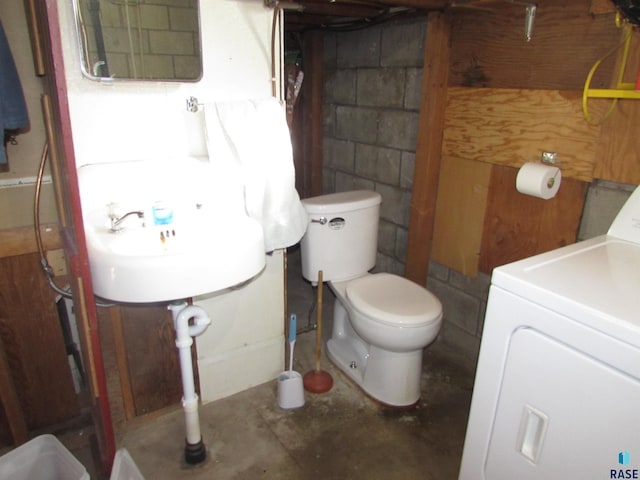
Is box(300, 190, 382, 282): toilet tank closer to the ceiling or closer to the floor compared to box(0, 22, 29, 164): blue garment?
closer to the floor

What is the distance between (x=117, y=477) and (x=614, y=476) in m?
1.21

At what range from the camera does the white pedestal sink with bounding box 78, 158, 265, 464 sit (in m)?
1.06

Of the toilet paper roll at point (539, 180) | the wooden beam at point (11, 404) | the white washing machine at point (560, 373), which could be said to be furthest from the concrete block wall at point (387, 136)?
the wooden beam at point (11, 404)

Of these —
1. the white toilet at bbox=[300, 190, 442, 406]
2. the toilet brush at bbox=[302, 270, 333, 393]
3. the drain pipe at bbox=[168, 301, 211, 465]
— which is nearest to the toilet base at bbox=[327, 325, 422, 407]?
the white toilet at bbox=[300, 190, 442, 406]

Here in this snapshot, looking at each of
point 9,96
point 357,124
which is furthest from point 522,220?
point 9,96

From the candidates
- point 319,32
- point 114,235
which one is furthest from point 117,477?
point 319,32

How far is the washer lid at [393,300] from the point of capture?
1677 mm

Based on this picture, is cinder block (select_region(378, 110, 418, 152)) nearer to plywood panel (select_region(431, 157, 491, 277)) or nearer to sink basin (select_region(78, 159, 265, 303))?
plywood panel (select_region(431, 157, 491, 277))

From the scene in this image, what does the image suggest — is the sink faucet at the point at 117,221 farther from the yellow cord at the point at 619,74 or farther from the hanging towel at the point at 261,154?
the yellow cord at the point at 619,74

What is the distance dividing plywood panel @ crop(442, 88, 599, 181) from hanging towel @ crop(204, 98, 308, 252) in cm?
76

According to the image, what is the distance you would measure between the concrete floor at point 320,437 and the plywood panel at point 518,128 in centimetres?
99

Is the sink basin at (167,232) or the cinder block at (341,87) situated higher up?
the cinder block at (341,87)

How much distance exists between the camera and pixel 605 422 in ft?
2.84

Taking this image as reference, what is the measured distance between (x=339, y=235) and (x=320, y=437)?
32.3 inches
